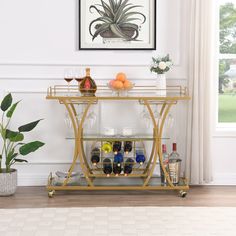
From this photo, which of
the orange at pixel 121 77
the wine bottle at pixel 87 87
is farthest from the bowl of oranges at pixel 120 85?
the wine bottle at pixel 87 87

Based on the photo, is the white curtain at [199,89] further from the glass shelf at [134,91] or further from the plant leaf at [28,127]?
the plant leaf at [28,127]

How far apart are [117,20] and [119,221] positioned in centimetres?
202

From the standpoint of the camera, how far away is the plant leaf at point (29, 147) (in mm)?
4575

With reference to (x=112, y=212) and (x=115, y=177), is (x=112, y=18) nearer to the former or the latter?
(x=115, y=177)

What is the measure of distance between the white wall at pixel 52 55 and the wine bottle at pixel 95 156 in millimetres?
383

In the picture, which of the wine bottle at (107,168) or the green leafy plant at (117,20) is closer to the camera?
the wine bottle at (107,168)

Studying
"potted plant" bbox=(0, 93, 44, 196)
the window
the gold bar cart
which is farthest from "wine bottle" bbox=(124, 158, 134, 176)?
the window

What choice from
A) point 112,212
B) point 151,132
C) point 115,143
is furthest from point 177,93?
point 112,212

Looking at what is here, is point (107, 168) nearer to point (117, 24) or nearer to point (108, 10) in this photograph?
point (117, 24)

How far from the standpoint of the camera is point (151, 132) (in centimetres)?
498

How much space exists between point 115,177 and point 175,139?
0.71 metres

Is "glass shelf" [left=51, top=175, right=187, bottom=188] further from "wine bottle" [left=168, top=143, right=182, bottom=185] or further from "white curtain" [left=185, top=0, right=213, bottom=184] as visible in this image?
"white curtain" [left=185, top=0, right=213, bottom=184]

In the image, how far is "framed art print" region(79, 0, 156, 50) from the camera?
490 cm

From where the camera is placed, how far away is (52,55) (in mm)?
4941
